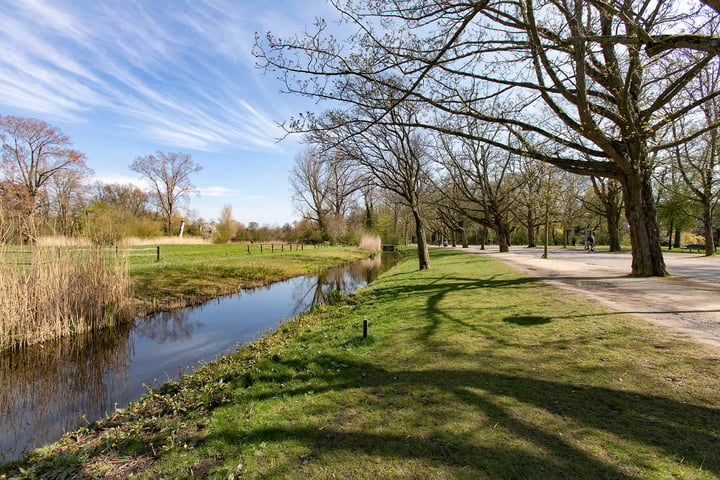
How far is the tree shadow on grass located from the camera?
8.42ft

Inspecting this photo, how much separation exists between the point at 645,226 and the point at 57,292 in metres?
16.4

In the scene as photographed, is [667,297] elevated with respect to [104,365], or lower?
elevated

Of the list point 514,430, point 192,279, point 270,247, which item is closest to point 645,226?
point 514,430

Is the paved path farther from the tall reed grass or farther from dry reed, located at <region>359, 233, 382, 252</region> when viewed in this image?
dry reed, located at <region>359, 233, 382, 252</region>

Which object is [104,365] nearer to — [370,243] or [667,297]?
[667,297]

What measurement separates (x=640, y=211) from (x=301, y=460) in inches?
479

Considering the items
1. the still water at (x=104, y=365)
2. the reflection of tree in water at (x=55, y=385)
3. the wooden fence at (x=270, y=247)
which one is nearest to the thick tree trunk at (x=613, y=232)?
the still water at (x=104, y=365)

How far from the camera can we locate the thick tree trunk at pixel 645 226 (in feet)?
33.7

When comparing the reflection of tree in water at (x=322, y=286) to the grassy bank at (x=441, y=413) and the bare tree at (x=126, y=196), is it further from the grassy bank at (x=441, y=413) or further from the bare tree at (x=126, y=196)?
the bare tree at (x=126, y=196)

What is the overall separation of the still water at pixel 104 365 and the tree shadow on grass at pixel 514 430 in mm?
3550

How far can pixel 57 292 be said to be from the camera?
26.9ft

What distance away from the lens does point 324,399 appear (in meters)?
3.97

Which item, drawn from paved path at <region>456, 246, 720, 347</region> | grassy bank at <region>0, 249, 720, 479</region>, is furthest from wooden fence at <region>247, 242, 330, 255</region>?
grassy bank at <region>0, 249, 720, 479</region>

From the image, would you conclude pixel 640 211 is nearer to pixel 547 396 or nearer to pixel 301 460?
pixel 547 396
